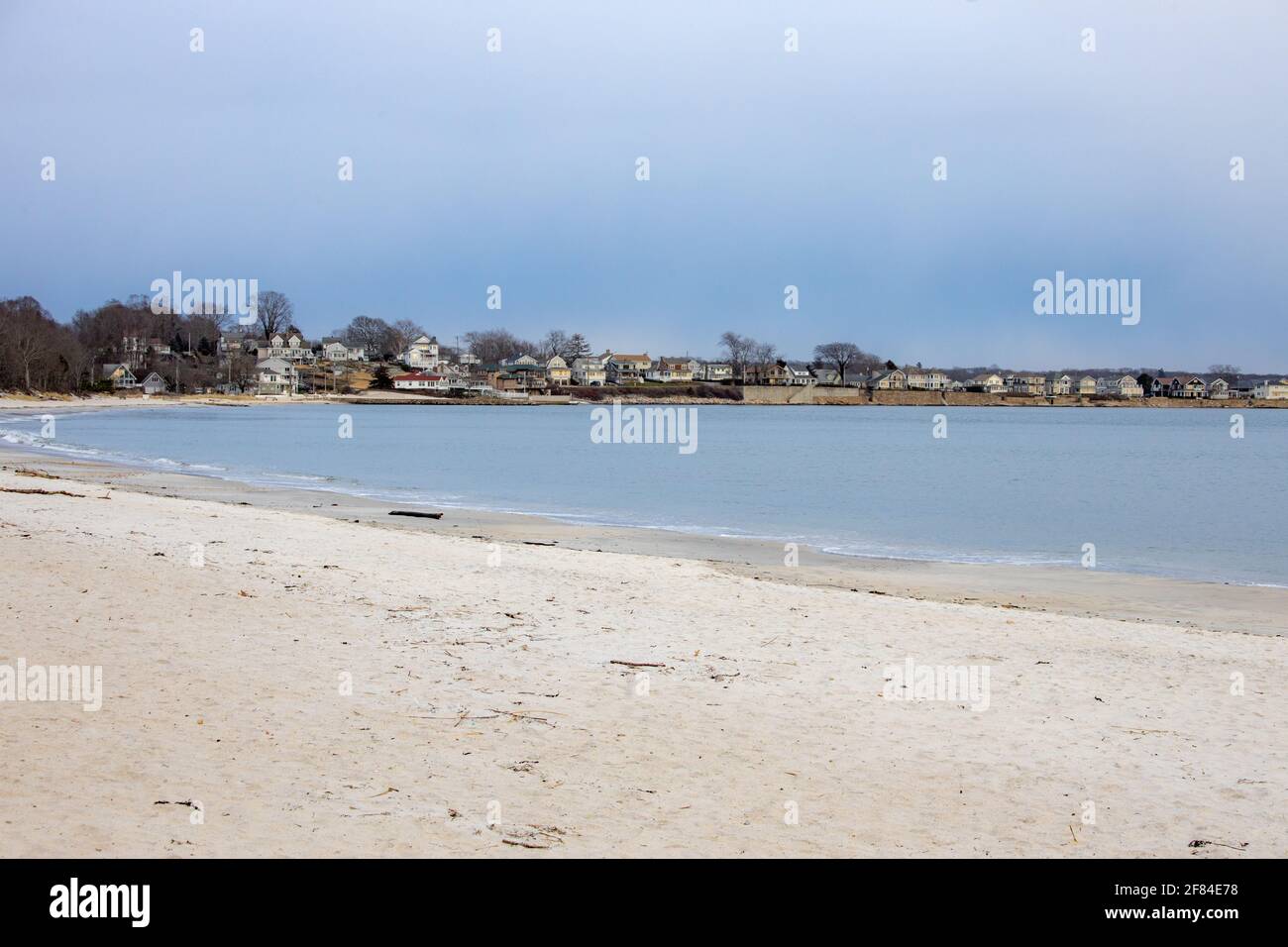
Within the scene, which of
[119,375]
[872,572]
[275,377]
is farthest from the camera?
[275,377]

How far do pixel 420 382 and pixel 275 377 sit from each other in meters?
28.7

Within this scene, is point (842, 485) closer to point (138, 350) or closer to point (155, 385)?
point (155, 385)

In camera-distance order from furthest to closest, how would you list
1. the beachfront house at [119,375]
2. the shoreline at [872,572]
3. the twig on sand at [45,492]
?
the beachfront house at [119,375], the twig on sand at [45,492], the shoreline at [872,572]

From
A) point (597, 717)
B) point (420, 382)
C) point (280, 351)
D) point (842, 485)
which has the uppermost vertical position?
point (280, 351)

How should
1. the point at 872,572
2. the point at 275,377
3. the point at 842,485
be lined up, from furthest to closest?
the point at 275,377 → the point at 842,485 → the point at 872,572

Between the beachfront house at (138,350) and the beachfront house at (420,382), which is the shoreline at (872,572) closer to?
the beachfront house at (138,350)

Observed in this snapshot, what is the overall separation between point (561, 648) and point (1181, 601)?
10723 millimetres

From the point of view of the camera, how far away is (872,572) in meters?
18.1

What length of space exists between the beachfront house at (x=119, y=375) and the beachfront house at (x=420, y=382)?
46.2 meters

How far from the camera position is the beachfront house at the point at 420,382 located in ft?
628

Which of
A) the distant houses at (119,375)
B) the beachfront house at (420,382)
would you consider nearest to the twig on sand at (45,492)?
the distant houses at (119,375)

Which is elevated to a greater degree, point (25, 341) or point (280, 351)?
point (280, 351)

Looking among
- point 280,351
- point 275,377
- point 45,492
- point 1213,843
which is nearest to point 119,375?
point 275,377

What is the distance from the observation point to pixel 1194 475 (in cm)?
5044
